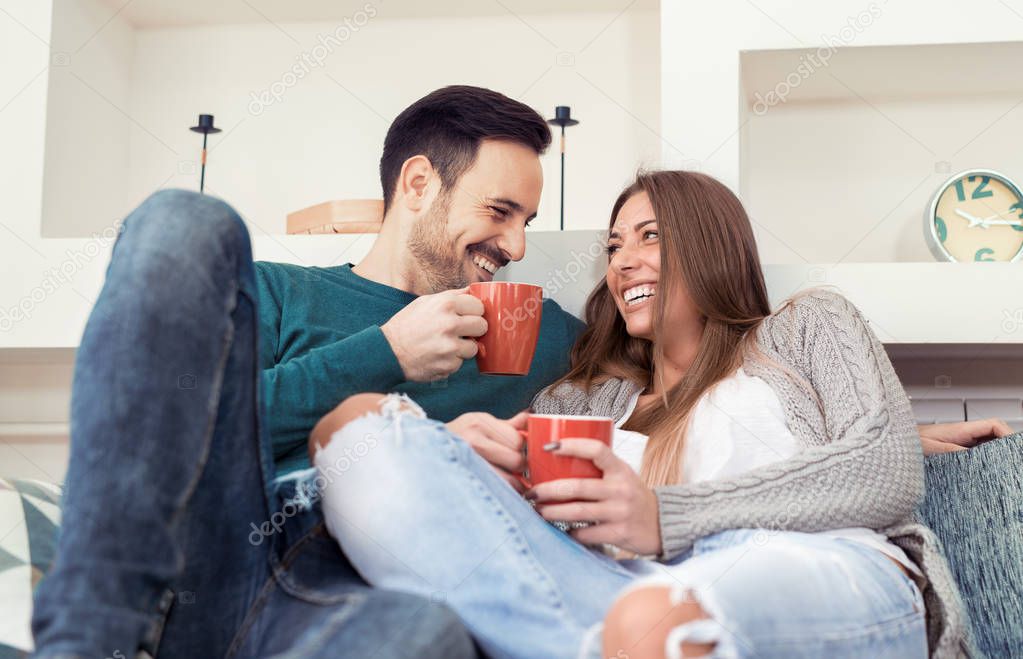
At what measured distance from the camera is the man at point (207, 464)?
2.15ft

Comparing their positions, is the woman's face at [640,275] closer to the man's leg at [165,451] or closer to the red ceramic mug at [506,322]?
the red ceramic mug at [506,322]

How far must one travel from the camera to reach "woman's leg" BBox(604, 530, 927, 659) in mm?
710

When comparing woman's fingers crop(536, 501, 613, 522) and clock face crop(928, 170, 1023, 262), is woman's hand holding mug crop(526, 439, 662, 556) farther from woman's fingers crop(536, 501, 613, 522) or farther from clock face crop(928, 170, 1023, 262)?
clock face crop(928, 170, 1023, 262)

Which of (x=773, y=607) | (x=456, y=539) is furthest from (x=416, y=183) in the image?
(x=773, y=607)

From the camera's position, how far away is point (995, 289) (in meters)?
1.69

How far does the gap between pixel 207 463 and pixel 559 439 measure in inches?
12.9

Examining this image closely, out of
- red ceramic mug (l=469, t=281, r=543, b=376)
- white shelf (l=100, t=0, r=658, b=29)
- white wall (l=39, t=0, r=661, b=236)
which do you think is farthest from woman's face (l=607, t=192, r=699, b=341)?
white shelf (l=100, t=0, r=658, b=29)

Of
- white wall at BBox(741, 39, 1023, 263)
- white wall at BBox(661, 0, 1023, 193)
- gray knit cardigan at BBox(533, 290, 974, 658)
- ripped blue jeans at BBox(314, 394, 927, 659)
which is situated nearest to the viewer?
ripped blue jeans at BBox(314, 394, 927, 659)

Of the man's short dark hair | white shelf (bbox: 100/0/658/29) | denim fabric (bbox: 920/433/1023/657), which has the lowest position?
denim fabric (bbox: 920/433/1023/657)

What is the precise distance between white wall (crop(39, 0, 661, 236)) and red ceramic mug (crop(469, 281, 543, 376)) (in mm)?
978

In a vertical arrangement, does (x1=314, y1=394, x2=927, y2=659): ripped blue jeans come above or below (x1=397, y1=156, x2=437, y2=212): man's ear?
below

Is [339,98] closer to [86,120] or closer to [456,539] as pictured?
[86,120]

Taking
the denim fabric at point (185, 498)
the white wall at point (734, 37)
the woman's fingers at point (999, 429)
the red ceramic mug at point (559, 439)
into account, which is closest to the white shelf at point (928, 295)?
the white wall at point (734, 37)

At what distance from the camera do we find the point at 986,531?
1.20 metres
